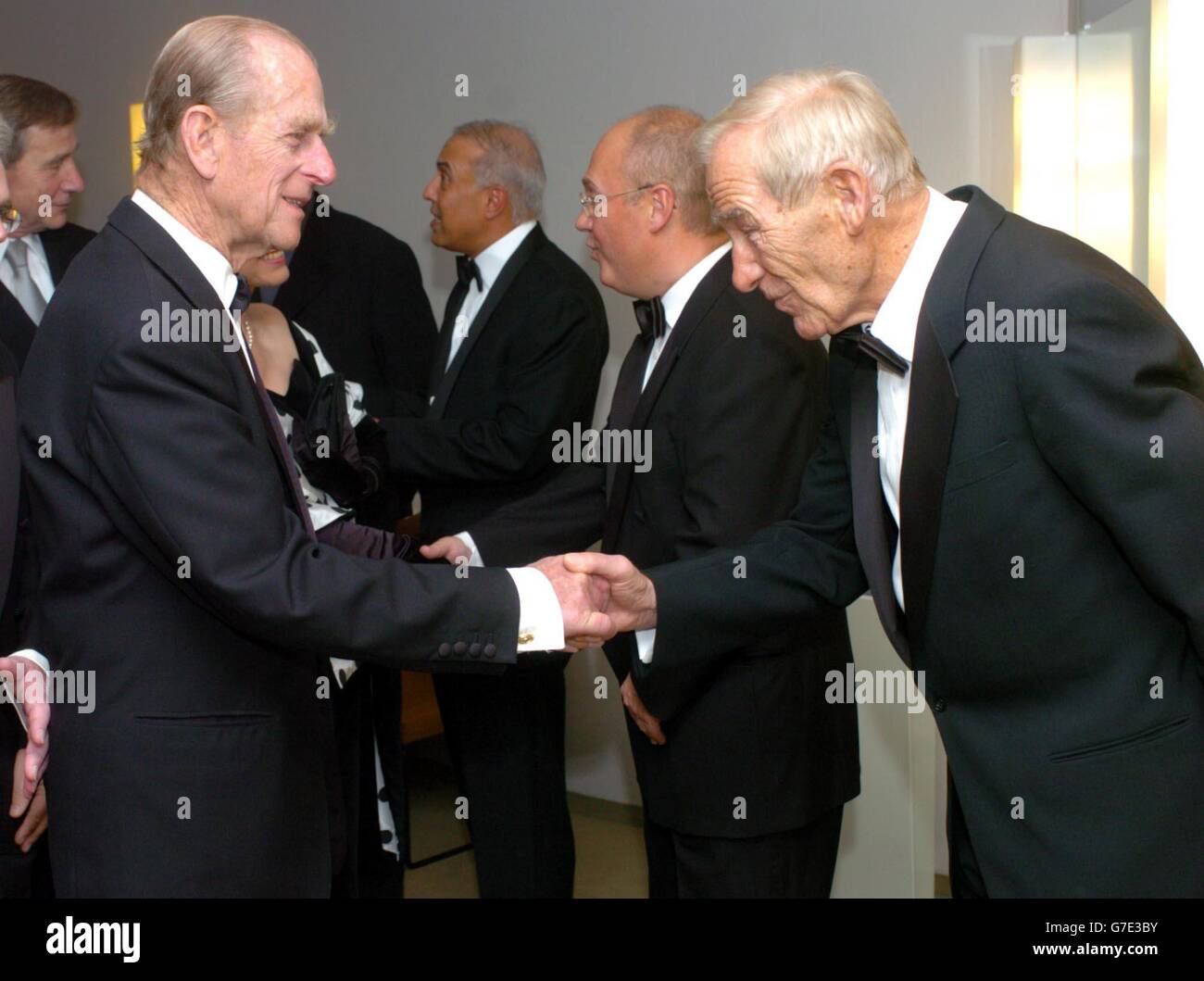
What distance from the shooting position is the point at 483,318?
382cm

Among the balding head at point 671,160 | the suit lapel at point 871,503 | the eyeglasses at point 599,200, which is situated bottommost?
the suit lapel at point 871,503

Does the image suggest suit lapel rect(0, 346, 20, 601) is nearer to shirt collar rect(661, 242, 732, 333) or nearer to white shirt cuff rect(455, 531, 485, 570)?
white shirt cuff rect(455, 531, 485, 570)

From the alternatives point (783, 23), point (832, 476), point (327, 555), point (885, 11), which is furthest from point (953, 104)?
point (327, 555)

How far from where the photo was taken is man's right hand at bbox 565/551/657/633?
240cm

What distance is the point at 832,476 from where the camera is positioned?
247cm

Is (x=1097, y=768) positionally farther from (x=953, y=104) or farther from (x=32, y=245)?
(x=32, y=245)

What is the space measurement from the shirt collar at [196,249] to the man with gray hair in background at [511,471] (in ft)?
5.05

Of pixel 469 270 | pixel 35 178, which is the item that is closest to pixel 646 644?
pixel 469 270

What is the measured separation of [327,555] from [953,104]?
2595 mm

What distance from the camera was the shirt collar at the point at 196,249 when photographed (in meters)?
2.01

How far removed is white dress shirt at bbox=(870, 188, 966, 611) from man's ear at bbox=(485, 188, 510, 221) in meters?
2.13

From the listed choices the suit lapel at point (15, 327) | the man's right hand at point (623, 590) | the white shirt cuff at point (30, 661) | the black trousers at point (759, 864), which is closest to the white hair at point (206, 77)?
the white shirt cuff at point (30, 661)

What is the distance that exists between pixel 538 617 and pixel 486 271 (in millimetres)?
2040

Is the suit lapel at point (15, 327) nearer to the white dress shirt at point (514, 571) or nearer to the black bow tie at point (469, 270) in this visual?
the black bow tie at point (469, 270)
